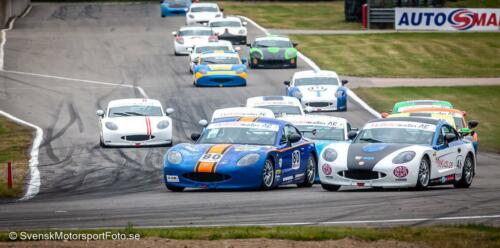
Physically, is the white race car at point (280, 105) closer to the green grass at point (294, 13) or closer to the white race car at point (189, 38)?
the white race car at point (189, 38)

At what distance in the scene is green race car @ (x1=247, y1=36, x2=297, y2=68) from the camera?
48.1m

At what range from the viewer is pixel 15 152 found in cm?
2798

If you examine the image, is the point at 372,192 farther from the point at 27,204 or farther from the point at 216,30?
the point at 216,30

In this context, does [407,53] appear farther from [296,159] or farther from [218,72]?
[296,159]

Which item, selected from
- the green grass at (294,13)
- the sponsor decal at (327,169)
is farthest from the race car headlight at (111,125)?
the green grass at (294,13)

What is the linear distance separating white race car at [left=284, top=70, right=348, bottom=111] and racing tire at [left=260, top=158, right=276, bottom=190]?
17.4m

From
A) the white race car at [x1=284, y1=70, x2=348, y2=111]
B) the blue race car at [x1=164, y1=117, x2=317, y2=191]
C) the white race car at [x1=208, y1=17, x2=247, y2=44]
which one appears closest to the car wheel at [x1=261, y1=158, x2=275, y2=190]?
the blue race car at [x1=164, y1=117, x2=317, y2=191]

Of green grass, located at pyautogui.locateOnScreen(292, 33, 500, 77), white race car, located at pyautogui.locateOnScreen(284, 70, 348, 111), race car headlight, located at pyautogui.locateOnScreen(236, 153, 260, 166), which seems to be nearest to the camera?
race car headlight, located at pyautogui.locateOnScreen(236, 153, 260, 166)

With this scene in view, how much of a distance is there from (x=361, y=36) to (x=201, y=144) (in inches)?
1510

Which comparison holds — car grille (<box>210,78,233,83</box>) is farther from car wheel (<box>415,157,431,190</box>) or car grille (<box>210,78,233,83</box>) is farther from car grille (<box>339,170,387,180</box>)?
car wheel (<box>415,157,431,190</box>)

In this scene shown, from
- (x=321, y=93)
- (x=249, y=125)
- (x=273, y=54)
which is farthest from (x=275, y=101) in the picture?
(x=273, y=54)

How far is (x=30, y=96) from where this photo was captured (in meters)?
40.2

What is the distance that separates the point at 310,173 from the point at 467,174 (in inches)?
116

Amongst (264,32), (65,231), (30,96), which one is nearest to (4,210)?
(65,231)
